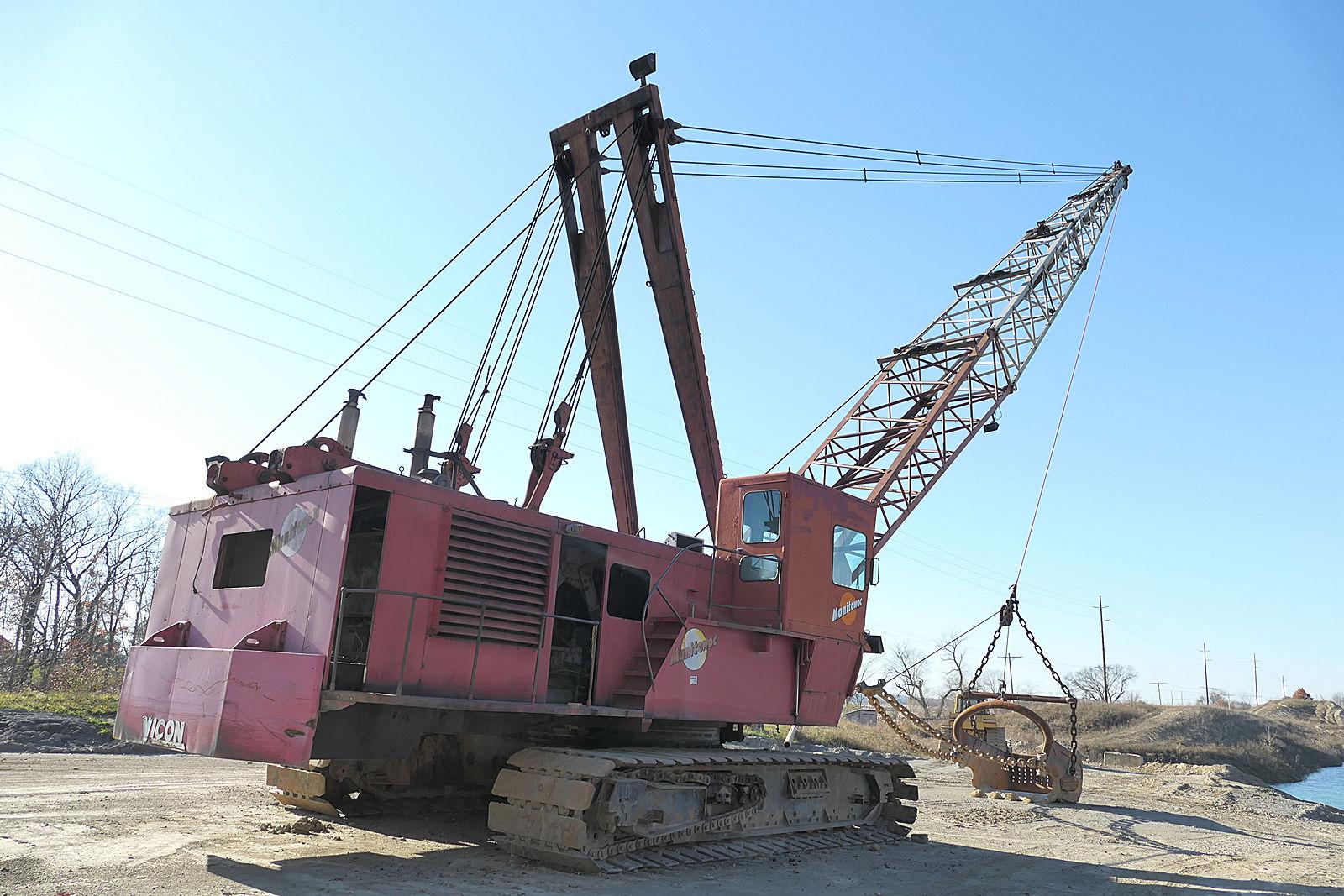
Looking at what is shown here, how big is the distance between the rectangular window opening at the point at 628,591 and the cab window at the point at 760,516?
4.82 ft

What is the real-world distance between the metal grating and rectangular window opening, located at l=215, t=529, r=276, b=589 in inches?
73.9

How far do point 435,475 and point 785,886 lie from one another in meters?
4.86

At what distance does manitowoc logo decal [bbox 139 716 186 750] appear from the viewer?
23.6 feet

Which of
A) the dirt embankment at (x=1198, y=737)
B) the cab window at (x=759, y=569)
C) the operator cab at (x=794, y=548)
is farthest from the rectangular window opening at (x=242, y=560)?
the dirt embankment at (x=1198, y=737)

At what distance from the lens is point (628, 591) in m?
9.63

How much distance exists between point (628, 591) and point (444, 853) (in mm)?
3023

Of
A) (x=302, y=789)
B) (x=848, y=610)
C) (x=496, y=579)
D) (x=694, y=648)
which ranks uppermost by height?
(x=848, y=610)

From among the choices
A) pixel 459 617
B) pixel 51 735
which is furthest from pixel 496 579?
pixel 51 735

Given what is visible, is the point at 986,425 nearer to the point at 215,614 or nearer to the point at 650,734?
the point at 650,734

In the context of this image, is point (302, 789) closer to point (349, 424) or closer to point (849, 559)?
point (349, 424)

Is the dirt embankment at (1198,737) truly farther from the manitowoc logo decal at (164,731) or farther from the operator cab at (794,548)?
the manitowoc logo decal at (164,731)

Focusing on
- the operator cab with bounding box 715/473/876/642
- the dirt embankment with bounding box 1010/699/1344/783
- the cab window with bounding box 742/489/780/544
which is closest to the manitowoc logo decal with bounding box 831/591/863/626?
the operator cab with bounding box 715/473/876/642

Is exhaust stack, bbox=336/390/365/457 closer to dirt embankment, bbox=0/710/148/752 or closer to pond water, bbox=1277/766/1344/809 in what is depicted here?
dirt embankment, bbox=0/710/148/752

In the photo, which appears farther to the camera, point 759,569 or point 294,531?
point 759,569
